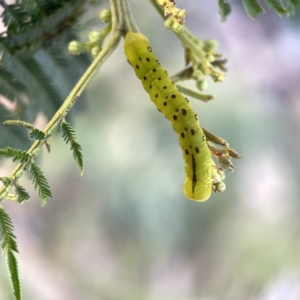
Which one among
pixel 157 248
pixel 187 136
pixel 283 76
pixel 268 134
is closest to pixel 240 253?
pixel 157 248

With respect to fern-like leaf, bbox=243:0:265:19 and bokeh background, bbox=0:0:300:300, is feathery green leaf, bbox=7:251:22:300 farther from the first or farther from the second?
bokeh background, bbox=0:0:300:300

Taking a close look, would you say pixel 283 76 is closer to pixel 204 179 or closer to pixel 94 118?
pixel 94 118

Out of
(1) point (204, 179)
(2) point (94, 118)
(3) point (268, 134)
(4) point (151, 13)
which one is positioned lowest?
(1) point (204, 179)

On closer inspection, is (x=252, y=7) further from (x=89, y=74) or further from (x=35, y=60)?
(x=35, y=60)

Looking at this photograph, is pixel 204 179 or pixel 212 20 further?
pixel 212 20

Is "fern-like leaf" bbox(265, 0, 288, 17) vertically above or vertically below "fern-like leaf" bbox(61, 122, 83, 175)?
above

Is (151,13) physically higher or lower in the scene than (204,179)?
higher

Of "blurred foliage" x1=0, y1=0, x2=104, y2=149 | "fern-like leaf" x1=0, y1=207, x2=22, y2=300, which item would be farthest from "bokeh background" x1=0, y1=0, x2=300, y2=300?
"fern-like leaf" x1=0, y1=207, x2=22, y2=300

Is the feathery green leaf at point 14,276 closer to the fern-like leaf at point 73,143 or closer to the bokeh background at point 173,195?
the fern-like leaf at point 73,143

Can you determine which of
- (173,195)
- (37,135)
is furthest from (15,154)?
(173,195)
